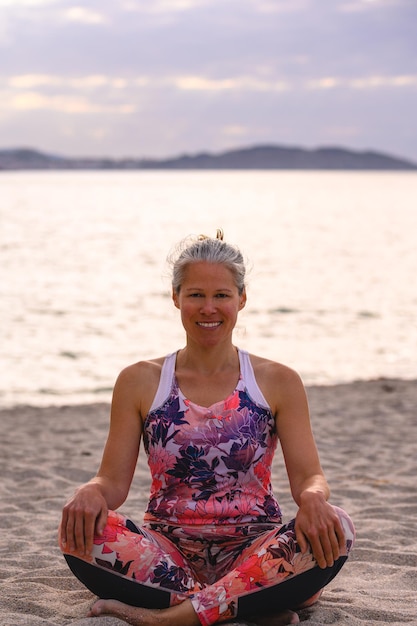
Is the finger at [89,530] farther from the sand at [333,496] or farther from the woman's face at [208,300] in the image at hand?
the woman's face at [208,300]

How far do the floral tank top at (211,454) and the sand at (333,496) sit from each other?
46 cm

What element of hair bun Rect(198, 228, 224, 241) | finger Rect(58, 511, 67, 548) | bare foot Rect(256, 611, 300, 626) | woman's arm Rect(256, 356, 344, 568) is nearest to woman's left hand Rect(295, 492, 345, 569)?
woman's arm Rect(256, 356, 344, 568)

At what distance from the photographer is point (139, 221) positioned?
61.1m

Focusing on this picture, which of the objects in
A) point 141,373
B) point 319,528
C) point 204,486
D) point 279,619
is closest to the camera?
point 319,528

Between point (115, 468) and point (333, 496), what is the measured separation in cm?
255

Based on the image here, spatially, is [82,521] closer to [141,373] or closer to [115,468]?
[115,468]

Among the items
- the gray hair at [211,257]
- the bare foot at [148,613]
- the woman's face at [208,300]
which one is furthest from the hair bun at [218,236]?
the bare foot at [148,613]

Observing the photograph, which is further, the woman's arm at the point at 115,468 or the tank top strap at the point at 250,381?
the tank top strap at the point at 250,381

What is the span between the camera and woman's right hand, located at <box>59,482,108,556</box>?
299 cm

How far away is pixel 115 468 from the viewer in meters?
3.23

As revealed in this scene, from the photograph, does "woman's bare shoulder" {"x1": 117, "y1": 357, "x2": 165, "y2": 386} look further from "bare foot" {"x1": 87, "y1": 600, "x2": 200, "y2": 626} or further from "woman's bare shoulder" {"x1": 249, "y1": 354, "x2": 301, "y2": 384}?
"bare foot" {"x1": 87, "y1": 600, "x2": 200, "y2": 626}

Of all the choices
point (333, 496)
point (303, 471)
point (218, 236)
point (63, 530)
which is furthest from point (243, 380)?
point (333, 496)

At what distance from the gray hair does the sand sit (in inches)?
49.4

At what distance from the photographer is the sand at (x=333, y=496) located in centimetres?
339
